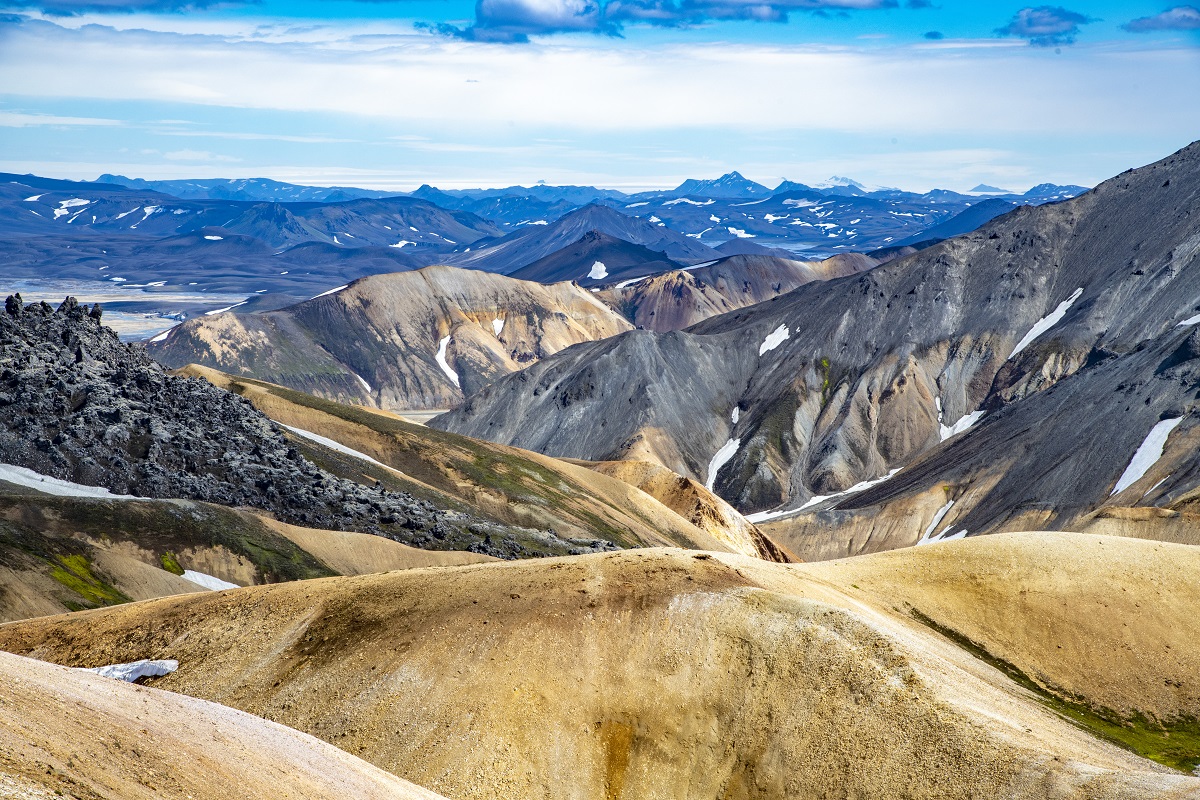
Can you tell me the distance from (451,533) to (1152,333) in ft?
426

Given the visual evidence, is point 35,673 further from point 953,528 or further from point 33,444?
point 953,528

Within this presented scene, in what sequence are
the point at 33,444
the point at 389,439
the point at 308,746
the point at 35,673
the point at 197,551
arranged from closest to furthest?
1. the point at 35,673
2. the point at 308,746
3. the point at 197,551
4. the point at 33,444
5. the point at 389,439

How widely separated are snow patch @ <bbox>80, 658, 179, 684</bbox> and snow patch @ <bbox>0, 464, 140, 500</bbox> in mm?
30728

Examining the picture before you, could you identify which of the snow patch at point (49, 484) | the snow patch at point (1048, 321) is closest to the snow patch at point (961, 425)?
the snow patch at point (1048, 321)

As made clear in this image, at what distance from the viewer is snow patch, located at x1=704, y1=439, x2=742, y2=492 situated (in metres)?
185

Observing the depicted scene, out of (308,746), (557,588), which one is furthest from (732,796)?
(308,746)

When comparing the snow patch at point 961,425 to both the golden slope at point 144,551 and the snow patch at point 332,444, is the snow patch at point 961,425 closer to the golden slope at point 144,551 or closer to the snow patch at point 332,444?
the snow patch at point 332,444

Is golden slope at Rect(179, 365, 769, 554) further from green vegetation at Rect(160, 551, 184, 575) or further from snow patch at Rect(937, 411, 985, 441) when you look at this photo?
snow patch at Rect(937, 411, 985, 441)

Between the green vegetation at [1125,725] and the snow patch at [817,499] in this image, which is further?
the snow patch at [817,499]

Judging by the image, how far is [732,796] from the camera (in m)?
37.6

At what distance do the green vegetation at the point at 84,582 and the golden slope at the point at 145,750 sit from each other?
28398 mm

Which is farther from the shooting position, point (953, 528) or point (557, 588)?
point (953, 528)

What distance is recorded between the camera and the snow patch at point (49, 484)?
73625 millimetres

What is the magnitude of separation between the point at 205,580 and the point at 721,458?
13243cm
